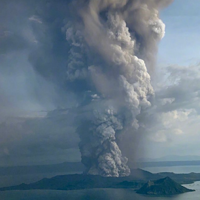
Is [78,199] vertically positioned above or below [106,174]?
below

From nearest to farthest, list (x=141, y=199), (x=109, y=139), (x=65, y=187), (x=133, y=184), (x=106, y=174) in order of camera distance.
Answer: (x=141, y=199), (x=109, y=139), (x=106, y=174), (x=133, y=184), (x=65, y=187)

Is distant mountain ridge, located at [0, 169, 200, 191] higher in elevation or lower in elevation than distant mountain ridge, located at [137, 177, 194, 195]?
higher

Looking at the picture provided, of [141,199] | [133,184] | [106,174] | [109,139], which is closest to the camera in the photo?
[141,199]

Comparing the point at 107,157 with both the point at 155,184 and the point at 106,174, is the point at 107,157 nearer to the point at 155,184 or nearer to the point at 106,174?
the point at 106,174

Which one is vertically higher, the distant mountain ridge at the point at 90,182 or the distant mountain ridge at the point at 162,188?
the distant mountain ridge at the point at 90,182

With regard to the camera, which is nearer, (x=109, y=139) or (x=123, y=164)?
(x=109, y=139)

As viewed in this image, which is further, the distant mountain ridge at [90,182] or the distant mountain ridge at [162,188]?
the distant mountain ridge at [90,182]

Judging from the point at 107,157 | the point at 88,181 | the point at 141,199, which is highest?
the point at 107,157

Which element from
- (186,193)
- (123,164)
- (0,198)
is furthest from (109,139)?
(0,198)

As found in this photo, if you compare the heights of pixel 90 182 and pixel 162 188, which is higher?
pixel 90 182

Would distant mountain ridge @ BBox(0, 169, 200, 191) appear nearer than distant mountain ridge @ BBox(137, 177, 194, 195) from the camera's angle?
No

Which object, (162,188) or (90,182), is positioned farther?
(90,182)
